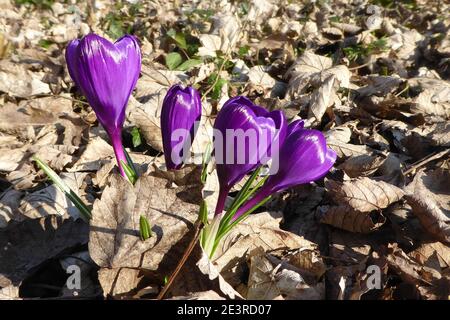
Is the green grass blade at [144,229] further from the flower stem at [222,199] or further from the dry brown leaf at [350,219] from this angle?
the dry brown leaf at [350,219]

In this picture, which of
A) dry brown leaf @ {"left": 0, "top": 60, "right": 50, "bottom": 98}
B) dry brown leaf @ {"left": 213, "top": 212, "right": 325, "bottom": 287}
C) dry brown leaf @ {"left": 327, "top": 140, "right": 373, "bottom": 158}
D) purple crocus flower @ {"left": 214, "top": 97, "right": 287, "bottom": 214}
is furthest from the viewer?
dry brown leaf @ {"left": 0, "top": 60, "right": 50, "bottom": 98}

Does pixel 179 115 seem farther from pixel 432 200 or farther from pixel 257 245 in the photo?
pixel 432 200

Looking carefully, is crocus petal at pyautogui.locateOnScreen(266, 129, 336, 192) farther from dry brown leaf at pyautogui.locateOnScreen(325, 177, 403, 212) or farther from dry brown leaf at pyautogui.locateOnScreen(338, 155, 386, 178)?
dry brown leaf at pyautogui.locateOnScreen(338, 155, 386, 178)

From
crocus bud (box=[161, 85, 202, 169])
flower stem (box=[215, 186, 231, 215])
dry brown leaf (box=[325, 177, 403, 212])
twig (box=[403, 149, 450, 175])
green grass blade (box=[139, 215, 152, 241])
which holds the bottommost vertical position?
twig (box=[403, 149, 450, 175])

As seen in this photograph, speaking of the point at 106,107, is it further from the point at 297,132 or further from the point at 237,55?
the point at 237,55

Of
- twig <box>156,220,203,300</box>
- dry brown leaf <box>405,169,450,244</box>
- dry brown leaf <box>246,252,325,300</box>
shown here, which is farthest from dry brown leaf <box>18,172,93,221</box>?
dry brown leaf <box>405,169,450,244</box>

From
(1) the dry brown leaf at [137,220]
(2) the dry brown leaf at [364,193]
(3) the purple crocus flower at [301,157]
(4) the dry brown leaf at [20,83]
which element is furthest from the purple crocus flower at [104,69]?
(4) the dry brown leaf at [20,83]
